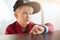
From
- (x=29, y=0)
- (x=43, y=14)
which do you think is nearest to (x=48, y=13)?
(x=43, y=14)

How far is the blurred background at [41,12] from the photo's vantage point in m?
1.03

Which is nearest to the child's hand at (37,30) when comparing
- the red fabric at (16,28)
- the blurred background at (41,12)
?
the red fabric at (16,28)

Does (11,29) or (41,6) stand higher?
(41,6)

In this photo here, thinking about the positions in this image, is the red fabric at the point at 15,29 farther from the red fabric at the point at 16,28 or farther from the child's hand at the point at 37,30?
the child's hand at the point at 37,30

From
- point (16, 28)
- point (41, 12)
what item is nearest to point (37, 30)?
point (16, 28)

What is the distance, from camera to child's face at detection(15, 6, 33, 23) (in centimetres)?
95

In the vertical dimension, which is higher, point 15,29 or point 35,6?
point 35,6

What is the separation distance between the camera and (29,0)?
1030mm

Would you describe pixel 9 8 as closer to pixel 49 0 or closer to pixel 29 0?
pixel 29 0

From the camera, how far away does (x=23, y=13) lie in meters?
0.96

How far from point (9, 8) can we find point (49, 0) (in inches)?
11.9

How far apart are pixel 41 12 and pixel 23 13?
174 millimetres

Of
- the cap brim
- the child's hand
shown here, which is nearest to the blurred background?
the cap brim

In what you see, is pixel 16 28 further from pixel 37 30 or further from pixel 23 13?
pixel 37 30
